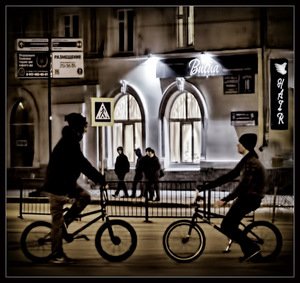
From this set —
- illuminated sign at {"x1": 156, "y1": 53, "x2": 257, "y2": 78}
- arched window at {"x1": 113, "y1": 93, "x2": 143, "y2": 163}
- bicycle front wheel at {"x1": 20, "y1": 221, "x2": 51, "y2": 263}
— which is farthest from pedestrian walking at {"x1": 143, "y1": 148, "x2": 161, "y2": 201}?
bicycle front wheel at {"x1": 20, "y1": 221, "x2": 51, "y2": 263}

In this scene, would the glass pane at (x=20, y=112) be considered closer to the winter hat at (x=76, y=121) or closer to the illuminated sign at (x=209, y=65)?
the winter hat at (x=76, y=121)

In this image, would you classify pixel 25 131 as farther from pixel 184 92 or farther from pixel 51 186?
pixel 184 92

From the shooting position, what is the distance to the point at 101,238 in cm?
1194

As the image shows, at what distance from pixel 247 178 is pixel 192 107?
1.18m

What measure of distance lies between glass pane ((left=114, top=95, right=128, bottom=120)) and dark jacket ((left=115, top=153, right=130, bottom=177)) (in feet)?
1.54

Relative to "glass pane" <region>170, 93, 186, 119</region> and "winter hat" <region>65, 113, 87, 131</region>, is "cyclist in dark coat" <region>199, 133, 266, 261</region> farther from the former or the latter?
"winter hat" <region>65, 113, 87, 131</region>

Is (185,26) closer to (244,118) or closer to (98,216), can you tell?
(244,118)

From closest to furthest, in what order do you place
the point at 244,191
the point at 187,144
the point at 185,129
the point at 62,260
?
1. the point at 244,191
2. the point at 62,260
3. the point at 187,144
4. the point at 185,129

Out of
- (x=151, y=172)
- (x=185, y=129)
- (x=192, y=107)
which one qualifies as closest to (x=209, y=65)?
(x=192, y=107)

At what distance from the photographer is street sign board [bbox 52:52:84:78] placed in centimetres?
1191

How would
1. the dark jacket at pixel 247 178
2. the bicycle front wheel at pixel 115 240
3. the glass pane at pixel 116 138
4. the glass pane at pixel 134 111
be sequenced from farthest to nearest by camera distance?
the glass pane at pixel 134 111 → the glass pane at pixel 116 138 → the bicycle front wheel at pixel 115 240 → the dark jacket at pixel 247 178

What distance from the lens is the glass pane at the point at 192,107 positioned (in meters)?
12.2

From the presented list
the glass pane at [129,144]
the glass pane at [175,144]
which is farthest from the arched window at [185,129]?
the glass pane at [129,144]

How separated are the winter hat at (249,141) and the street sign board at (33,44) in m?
2.46
